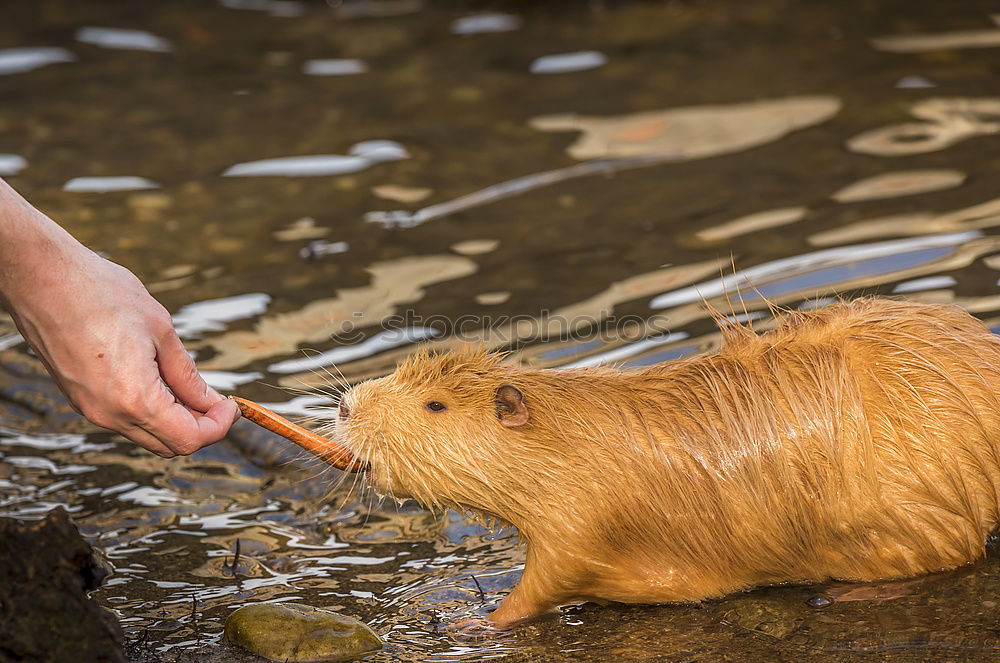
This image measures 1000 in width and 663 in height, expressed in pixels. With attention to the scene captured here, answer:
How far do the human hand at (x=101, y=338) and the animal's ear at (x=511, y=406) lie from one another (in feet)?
2.99

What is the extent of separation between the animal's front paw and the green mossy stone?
0.24 m

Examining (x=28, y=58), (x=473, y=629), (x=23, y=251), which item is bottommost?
(x=473, y=629)

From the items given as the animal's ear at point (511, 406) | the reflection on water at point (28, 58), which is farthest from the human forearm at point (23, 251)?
the reflection on water at point (28, 58)

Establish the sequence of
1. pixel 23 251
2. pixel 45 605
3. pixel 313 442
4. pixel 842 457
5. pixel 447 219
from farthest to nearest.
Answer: pixel 447 219, pixel 313 442, pixel 842 457, pixel 23 251, pixel 45 605

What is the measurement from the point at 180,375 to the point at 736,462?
166 centimetres

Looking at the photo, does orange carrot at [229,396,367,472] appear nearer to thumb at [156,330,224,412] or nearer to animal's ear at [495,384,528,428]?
thumb at [156,330,224,412]

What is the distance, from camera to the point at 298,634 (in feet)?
11.5

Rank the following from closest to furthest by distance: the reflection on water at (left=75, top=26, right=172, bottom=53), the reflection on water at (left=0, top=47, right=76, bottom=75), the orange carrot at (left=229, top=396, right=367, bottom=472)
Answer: the orange carrot at (left=229, top=396, right=367, bottom=472), the reflection on water at (left=0, top=47, right=76, bottom=75), the reflection on water at (left=75, top=26, right=172, bottom=53)

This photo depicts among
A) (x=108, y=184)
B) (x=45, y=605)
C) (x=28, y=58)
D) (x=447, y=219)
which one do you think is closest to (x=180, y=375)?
(x=45, y=605)

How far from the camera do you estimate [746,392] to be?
3.72 m

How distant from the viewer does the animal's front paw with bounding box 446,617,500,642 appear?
361 cm

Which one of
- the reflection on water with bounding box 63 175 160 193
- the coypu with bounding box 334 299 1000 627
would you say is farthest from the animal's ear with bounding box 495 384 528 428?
the reflection on water with bounding box 63 175 160 193

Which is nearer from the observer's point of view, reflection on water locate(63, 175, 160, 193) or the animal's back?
the animal's back

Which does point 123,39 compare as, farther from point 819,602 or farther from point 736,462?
point 819,602
